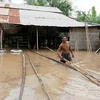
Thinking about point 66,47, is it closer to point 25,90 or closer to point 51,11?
point 25,90

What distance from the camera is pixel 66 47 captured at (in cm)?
872

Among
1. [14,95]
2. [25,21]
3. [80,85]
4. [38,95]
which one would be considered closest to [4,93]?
[14,95]

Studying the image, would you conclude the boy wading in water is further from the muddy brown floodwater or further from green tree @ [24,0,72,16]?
green tree @ [24,0,72,16]

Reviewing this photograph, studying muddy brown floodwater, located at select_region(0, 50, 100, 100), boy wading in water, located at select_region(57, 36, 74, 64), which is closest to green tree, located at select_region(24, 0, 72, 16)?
boy wading in water, located at select_region(57, 36, 74, 64)

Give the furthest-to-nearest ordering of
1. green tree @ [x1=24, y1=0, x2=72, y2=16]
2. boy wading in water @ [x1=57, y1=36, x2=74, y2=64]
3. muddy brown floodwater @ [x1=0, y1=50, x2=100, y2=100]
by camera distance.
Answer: green tree @ [x1=24, y1=0, x2=72, y2=16], boy wading in water @ [x1=57, y1=36, x2=74, y2=64], muddy brown floodwater @ [x1=0, y1=50, x2=100, y2=100]

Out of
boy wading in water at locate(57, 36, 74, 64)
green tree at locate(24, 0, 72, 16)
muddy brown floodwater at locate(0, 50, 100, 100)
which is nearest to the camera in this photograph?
muddy brown floodwater at locate(0, 50, 100, 100)

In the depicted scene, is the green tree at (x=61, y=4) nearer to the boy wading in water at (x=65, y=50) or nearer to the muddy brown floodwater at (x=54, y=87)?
the boy wading in water at (x=65, y=50)

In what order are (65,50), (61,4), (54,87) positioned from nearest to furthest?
1. (54,87)
2. (65,50)
3. (61,4)

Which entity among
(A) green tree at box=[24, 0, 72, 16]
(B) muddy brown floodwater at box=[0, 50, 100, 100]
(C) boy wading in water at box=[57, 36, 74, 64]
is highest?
(A) green tree at box=[24, 0, 72, 16]

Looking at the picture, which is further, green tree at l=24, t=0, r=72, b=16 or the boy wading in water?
green tree at l=24, t=0, r=72, b=16

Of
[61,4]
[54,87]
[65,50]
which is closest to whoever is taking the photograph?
[54,87]

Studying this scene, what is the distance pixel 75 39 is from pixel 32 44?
17.2ft

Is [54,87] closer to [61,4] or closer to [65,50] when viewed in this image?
[65,50]

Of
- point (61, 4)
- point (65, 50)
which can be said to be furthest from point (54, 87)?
point (61, 4)
